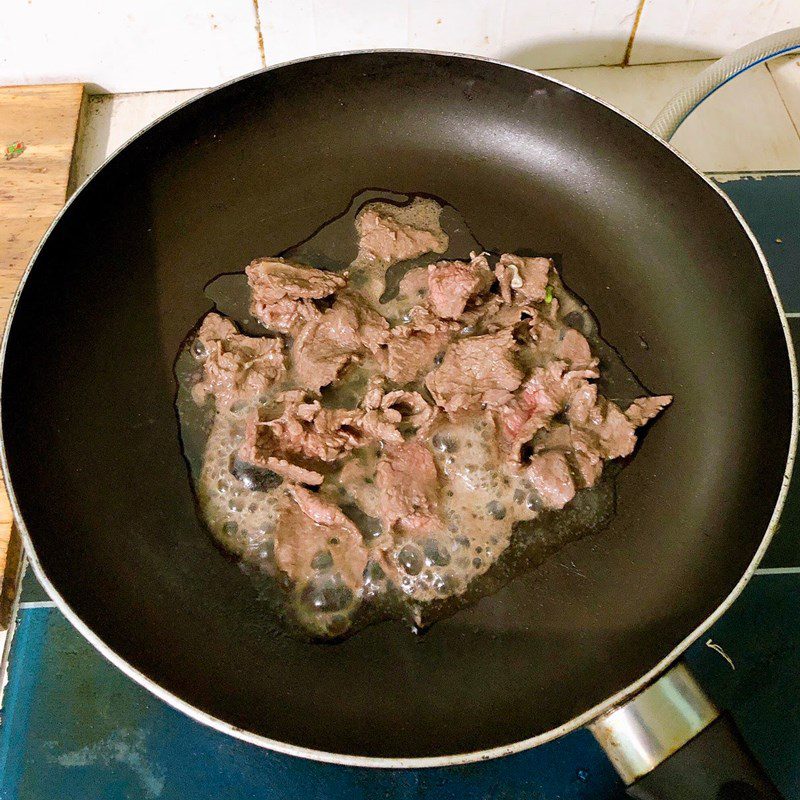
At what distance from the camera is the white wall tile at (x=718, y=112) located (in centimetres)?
150

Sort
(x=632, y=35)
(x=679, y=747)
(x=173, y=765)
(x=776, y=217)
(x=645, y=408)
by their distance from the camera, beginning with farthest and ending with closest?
(x=632, y=35) → (x=776, y=217) → (x=645, y=408) → (x=173, y=765) → (x=679, y=747)

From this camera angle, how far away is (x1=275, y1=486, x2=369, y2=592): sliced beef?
1.02 m

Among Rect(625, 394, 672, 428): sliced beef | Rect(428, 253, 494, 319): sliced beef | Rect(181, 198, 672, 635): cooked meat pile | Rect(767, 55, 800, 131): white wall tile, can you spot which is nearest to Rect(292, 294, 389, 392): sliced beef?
Rect(181, 198, 672, 635): cooked meat pile

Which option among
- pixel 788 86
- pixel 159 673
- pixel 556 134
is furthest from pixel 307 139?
pixel 788 86

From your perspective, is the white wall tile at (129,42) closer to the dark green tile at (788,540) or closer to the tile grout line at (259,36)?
the tile grout line at (259,36)

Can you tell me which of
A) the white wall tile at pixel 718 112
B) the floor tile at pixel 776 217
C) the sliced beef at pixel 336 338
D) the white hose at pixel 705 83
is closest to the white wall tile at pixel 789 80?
the white wall tile at pixel 718 112

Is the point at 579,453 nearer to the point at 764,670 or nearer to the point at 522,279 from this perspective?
the point at 522,279

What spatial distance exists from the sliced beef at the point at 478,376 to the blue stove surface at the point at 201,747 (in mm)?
570

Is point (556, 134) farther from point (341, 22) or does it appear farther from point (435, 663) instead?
point (435, 663)

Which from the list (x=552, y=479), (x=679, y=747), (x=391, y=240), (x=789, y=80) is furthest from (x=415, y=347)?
(x=789, y=80)

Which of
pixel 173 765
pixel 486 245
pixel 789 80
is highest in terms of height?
pixel 789 80

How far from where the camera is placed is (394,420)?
1095 mm

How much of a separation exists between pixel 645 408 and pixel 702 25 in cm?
107

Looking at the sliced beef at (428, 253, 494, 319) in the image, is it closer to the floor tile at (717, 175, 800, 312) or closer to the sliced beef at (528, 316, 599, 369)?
the sliced beef at (528, 316, 599, 369)
